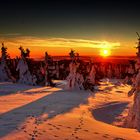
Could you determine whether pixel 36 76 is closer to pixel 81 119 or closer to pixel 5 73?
pixel 5 73

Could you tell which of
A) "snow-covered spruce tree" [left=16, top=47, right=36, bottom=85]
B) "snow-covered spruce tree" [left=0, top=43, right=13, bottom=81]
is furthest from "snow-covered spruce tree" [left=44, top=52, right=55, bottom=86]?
"snow-covered spruce tree" [left=0, top=43, right=13, bottom=81]

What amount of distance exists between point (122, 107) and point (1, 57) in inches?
1155

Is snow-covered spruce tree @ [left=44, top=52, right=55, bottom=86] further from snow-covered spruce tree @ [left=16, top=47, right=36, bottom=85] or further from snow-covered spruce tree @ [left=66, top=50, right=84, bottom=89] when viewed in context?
snow-covered spruce tree @ [left=66, top=50, right=84, bottom=89]

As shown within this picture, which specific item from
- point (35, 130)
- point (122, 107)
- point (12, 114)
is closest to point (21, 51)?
point (122, 107)

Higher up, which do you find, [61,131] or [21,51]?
[21,51]

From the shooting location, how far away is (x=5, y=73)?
5206 centimetres

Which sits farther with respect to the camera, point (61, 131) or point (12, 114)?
point (12, 114)

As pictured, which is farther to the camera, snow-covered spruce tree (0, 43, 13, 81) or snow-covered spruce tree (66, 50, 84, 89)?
snow-covered spruce tree (0, 43, 13, 81)

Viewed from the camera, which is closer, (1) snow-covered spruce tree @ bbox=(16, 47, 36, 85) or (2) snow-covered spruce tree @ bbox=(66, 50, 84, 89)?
(2) snow-covered spruce tree @ bbox=(66, 50, 84, 89)

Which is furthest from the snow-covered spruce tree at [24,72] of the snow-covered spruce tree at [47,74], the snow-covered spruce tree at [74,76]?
the snow-covered spruce tree at [74,76]

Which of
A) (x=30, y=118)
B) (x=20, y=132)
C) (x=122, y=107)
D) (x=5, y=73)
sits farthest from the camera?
(x=5, y=73)

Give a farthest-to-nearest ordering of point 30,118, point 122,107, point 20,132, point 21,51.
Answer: point 21,51 → point 122,107 → point 30,118 → point 20,132

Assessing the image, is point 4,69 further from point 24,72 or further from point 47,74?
point 47,74

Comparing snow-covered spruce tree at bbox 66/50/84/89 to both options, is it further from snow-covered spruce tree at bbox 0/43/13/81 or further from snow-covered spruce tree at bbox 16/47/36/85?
snow-covered spruce tree at bbox 0/43/13/81
